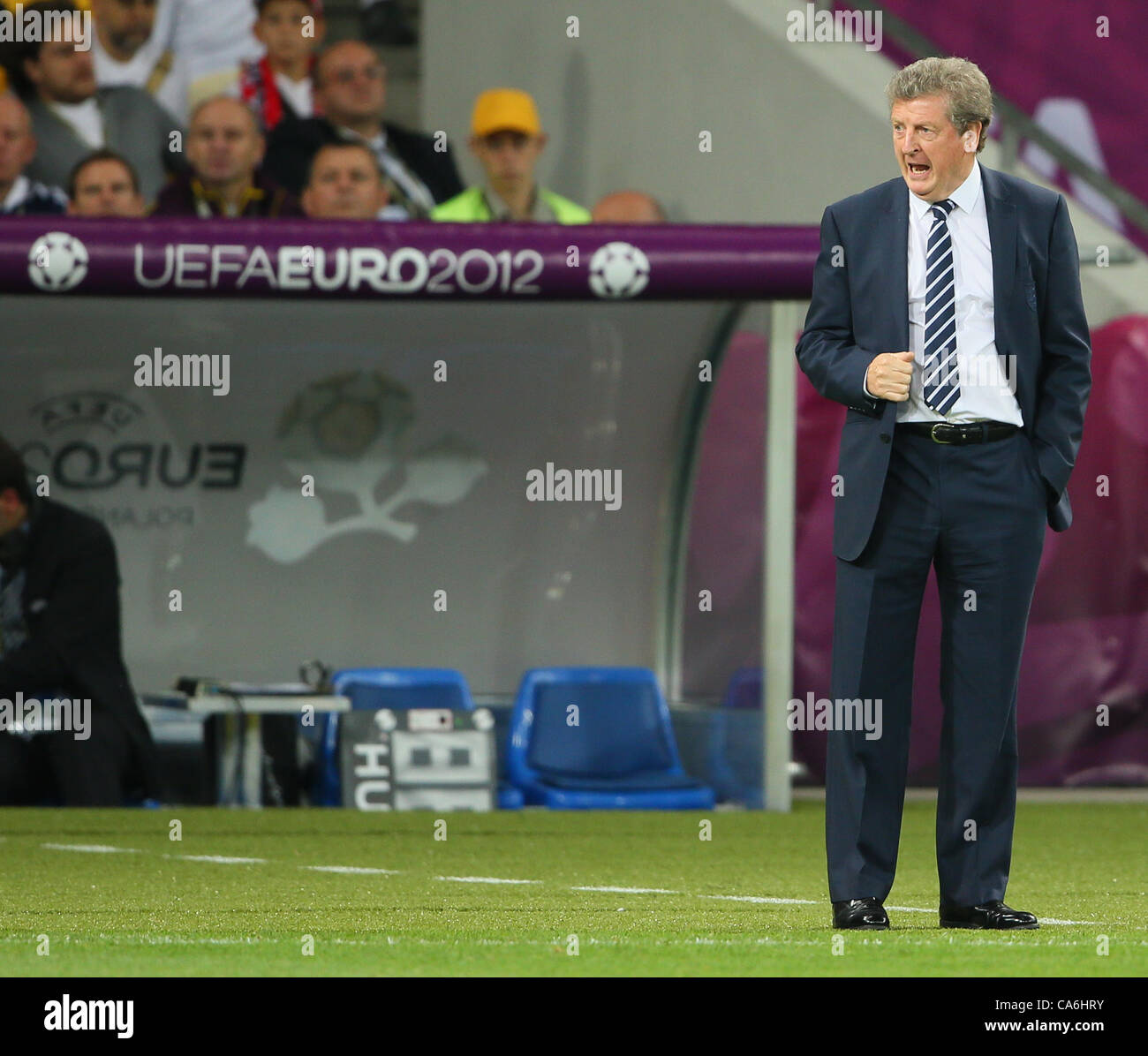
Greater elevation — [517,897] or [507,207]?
[507,207]

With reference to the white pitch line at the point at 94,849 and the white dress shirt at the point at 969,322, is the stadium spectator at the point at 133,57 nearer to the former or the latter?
the white pitch line at the point at 94,849

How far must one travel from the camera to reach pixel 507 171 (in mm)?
10484

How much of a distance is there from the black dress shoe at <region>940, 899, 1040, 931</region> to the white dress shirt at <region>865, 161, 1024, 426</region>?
3.48 ft

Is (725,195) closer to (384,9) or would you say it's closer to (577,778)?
(384,9)

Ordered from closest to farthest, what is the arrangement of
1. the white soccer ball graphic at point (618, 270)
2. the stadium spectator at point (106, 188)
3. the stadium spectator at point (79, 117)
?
the white soccer ball graphic at point (618, 270)
the stadium spectator at point (106, 188)
the stadium spectator at point (79, 117)

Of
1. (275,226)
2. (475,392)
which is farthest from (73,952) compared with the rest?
(475,392)

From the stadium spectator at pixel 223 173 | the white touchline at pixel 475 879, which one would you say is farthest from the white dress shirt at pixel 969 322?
the stadium spectator at pixel 223 173

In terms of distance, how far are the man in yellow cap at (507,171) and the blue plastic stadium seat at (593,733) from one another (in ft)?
7.24

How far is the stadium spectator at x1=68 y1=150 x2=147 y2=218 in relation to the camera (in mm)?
9867

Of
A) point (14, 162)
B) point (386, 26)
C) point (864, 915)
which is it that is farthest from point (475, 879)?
point (386, 26)

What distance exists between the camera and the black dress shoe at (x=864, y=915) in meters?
4.71

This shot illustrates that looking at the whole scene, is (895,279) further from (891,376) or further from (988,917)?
(988,917)

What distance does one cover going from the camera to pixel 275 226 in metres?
8.80

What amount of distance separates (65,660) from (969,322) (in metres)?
5.63
